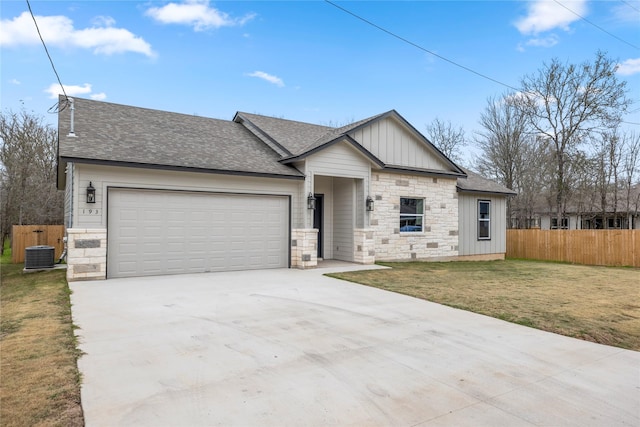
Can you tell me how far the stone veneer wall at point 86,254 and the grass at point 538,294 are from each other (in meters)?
5.55

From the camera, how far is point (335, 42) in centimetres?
1474

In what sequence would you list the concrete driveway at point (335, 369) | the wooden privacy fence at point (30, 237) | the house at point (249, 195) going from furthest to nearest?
1. the wooden privacy fence at point (30, 237)
2. the house at point (249, 195)
3. the concrete driveway at point (335, 369)

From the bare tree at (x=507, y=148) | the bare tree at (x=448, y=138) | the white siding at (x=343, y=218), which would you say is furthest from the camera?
the bare tree at (x=448, y=138)

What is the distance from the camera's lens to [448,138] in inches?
1164

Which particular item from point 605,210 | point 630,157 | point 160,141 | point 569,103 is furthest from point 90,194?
point 605,210

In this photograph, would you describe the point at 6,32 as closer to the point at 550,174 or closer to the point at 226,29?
the point at 226,29

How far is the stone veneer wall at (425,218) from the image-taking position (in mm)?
13203

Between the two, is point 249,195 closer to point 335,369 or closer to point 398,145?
point 398,145

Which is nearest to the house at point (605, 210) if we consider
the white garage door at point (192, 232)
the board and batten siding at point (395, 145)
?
the board and batten siding at point (395, 145)

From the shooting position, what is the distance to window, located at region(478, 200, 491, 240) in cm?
1633

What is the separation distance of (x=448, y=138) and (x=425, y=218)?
17369mm

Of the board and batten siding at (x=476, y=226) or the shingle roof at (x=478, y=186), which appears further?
the board and batten siding at (x=476, y=226)

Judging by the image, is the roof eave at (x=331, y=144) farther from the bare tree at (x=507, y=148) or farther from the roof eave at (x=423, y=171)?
the bare tree at (x=507, y=148)

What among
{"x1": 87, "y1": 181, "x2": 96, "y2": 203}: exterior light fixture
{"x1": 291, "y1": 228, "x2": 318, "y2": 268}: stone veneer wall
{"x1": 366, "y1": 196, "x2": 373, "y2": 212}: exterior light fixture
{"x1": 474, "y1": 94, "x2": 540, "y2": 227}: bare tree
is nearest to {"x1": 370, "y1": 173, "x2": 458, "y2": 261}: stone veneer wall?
{"x1": 366, "y1": 196, "x2": 373, "y2": 212}: exterior light fixture
